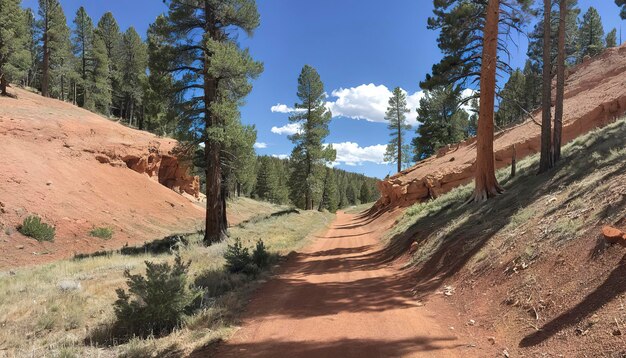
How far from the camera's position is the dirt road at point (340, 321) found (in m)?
5.20

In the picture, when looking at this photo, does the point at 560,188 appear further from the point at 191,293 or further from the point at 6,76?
the point at 6,76

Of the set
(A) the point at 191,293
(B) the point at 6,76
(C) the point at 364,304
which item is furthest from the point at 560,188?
(B) the point at 6,76

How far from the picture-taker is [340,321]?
250 inches

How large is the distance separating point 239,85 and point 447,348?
14.1 meters

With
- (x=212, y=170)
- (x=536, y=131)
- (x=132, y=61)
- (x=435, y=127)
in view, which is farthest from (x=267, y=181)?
(x=212, y=170)

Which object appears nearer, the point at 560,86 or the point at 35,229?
the point at 560,86

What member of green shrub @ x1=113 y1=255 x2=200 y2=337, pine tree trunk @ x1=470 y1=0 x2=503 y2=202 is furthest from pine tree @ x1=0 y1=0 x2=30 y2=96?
pine tree trunk @ x1=470 y1=0 x2=503 y2=202

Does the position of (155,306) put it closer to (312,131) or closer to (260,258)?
(260,258)

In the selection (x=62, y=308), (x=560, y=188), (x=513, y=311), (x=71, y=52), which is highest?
(x=71, y=52)

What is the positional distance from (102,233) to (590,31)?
57.3 m

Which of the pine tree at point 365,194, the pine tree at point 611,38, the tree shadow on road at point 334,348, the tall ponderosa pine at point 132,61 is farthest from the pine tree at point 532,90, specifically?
the pine tree at point 365,194

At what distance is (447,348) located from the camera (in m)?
5.14

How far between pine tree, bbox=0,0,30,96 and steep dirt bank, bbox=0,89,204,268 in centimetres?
217

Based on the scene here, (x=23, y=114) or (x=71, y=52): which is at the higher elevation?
(x=71, y=52)
